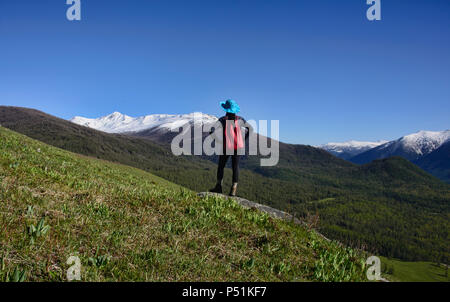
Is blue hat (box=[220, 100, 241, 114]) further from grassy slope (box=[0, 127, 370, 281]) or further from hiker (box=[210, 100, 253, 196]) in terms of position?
grassy slope (box=[0, 127, 370, 281])

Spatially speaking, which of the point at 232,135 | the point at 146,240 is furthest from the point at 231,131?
the point at 146,240

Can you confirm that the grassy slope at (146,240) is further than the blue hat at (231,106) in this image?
No

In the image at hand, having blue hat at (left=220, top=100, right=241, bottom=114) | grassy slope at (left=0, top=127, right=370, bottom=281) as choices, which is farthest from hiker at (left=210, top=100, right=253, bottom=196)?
Answer: grassy slope at (left=0, top=127, right=370, bottom=281)

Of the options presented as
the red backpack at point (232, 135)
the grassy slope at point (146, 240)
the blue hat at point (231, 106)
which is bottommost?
the grassy slope at point (146, 240)

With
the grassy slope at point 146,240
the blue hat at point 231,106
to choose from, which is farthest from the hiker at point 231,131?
the grassy slope at point 146,240

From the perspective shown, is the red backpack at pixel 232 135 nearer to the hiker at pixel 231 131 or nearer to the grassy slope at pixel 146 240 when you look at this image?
the hiker at pixel 231 131

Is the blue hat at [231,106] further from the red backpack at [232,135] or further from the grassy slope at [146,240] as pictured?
the grassy slope at [146,240]

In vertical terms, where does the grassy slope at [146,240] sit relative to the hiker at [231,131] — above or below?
below

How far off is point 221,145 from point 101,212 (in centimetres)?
644

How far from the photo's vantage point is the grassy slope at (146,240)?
4508 millimetres
